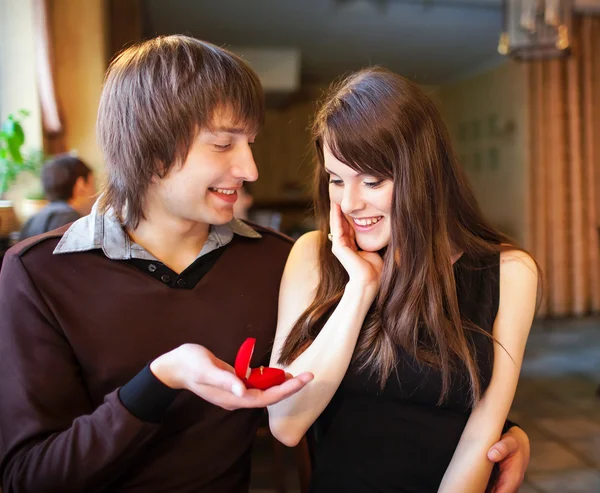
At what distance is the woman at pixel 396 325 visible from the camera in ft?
3.87

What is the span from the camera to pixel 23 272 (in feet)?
3.51

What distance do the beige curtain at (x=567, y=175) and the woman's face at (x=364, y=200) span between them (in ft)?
17.4

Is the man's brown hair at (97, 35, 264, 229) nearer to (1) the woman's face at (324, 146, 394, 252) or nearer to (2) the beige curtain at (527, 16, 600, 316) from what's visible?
(1) the woman's face at (324, 146, 394, 252)

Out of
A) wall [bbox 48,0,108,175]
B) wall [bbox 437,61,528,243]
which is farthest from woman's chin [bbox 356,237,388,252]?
wall [bbox 437,61,528,243]

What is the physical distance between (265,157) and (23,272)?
786cm

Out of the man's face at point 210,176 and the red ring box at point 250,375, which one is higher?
the man's face at point 210,176

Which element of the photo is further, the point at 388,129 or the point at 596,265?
the point at 596,265

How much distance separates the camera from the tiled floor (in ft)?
8.43

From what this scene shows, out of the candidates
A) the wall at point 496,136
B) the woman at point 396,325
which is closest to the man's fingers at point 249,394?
the woman at point 396,325

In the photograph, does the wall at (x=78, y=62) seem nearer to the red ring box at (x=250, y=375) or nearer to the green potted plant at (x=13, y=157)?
the green potted plant at (x=13, y=157)

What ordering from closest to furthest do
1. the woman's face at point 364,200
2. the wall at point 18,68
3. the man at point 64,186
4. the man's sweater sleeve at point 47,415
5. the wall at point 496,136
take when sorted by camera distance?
the man's sweater sleeve at point 47,415 → the woman's face at point 364,200 → the man at point 64,186 → the wall at point 18,68 → the wall at point 496,136

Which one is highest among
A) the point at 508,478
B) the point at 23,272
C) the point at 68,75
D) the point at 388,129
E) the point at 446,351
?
the point at 68,75

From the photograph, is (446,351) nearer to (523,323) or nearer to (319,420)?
(523,323)

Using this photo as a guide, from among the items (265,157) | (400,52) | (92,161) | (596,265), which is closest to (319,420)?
(92,161)
